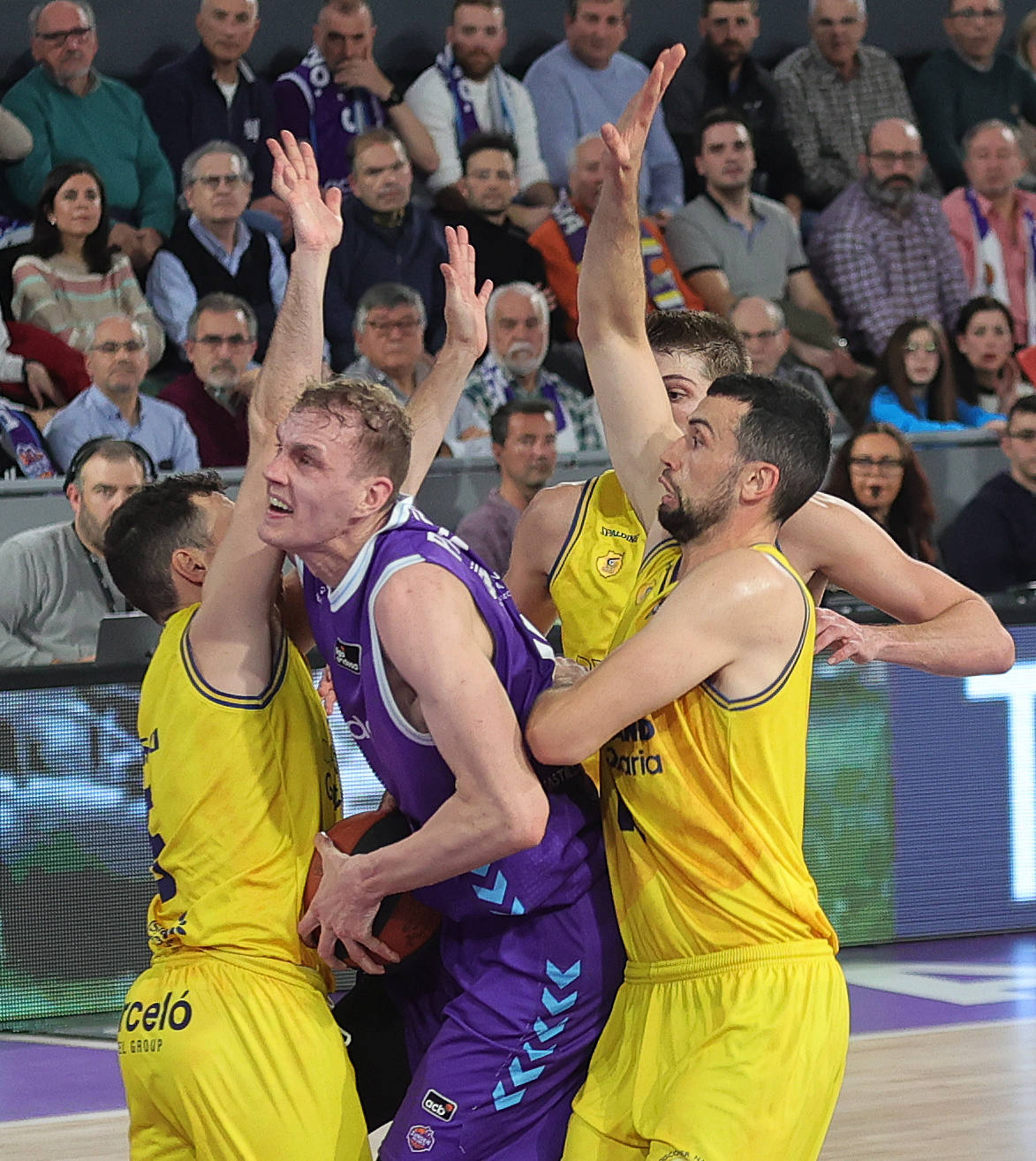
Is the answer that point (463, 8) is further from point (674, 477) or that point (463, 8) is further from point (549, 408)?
point (674, 477)

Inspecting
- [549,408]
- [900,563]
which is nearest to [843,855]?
[549,408]

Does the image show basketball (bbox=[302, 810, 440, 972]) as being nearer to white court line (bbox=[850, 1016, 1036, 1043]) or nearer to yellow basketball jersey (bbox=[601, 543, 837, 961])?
yellow basketball jersey (bbox=[601, 543, 837, 961])

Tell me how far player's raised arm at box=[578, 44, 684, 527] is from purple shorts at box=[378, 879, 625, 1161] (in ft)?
2.86

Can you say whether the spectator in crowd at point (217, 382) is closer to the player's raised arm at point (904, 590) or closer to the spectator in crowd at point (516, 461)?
the spectator in crowd at point (516, 461)

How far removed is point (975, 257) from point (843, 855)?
493 centimetres

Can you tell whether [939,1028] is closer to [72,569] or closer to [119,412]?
[72,569]

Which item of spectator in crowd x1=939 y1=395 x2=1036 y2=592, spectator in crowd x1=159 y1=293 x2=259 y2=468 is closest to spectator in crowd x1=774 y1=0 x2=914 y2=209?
spectator in crowd x1=939 y1=395 x2=1036 y2=592

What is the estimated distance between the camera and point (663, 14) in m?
11.7

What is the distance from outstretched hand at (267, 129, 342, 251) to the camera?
334 cm

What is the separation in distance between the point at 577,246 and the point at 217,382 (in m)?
2.19

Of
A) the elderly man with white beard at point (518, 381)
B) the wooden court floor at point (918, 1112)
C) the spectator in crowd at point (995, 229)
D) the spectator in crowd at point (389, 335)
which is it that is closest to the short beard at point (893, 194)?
the spectator in crowd at point (995, 229)

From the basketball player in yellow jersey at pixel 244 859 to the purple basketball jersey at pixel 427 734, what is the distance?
0.14 meters

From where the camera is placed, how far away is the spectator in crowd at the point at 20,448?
746cm

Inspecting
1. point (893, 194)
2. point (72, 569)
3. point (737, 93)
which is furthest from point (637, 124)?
point (737, 93)
